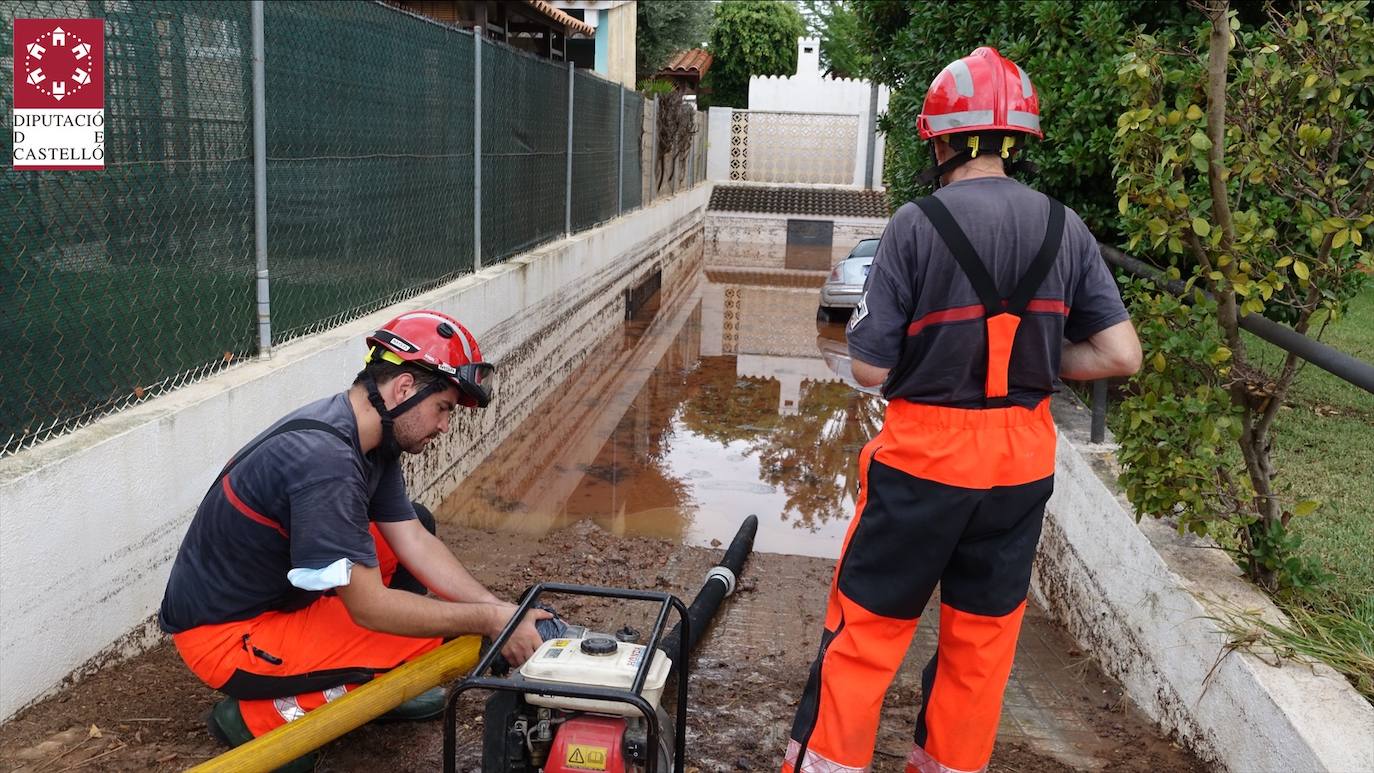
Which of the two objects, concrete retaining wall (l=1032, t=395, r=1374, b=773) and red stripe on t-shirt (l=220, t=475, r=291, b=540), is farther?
red stripe on t-shirt (l=220, t=475, r=291, b=540)

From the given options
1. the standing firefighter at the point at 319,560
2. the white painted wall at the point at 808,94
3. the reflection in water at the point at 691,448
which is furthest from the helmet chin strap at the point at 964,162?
the white painted wall at the point at 808,94

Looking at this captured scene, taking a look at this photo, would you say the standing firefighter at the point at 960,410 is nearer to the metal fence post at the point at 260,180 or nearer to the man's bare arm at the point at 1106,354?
the man's bare arm at the point at 1106,354

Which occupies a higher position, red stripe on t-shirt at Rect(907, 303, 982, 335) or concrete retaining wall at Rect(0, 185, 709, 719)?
red stripe on t-shirt at Rect(907, 303, 982, 335)

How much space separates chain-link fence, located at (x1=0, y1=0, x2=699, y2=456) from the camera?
4004 mm

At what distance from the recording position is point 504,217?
10000 mm

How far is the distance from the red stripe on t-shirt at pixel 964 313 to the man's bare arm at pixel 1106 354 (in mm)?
204

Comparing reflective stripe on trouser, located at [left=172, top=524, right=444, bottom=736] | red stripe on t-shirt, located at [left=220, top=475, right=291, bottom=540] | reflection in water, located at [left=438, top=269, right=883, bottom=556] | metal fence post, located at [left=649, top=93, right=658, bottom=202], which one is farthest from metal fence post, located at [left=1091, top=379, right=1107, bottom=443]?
metal fence post, located at [left=649, top=93, right=658, bottom=202]

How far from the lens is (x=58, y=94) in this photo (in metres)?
3.96

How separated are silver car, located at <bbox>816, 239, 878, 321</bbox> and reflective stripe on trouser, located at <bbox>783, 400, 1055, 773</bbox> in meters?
10.8

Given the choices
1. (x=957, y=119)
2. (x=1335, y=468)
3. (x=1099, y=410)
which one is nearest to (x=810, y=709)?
(x=957, y=119)

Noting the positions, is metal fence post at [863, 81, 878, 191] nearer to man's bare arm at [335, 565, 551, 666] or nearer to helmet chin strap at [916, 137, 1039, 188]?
helmet chin strap at [916, 137, 1039, 188]

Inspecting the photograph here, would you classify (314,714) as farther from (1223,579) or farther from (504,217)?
(504,217)

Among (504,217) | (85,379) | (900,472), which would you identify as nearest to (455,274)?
(504,217)

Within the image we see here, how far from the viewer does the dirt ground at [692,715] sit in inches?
139
